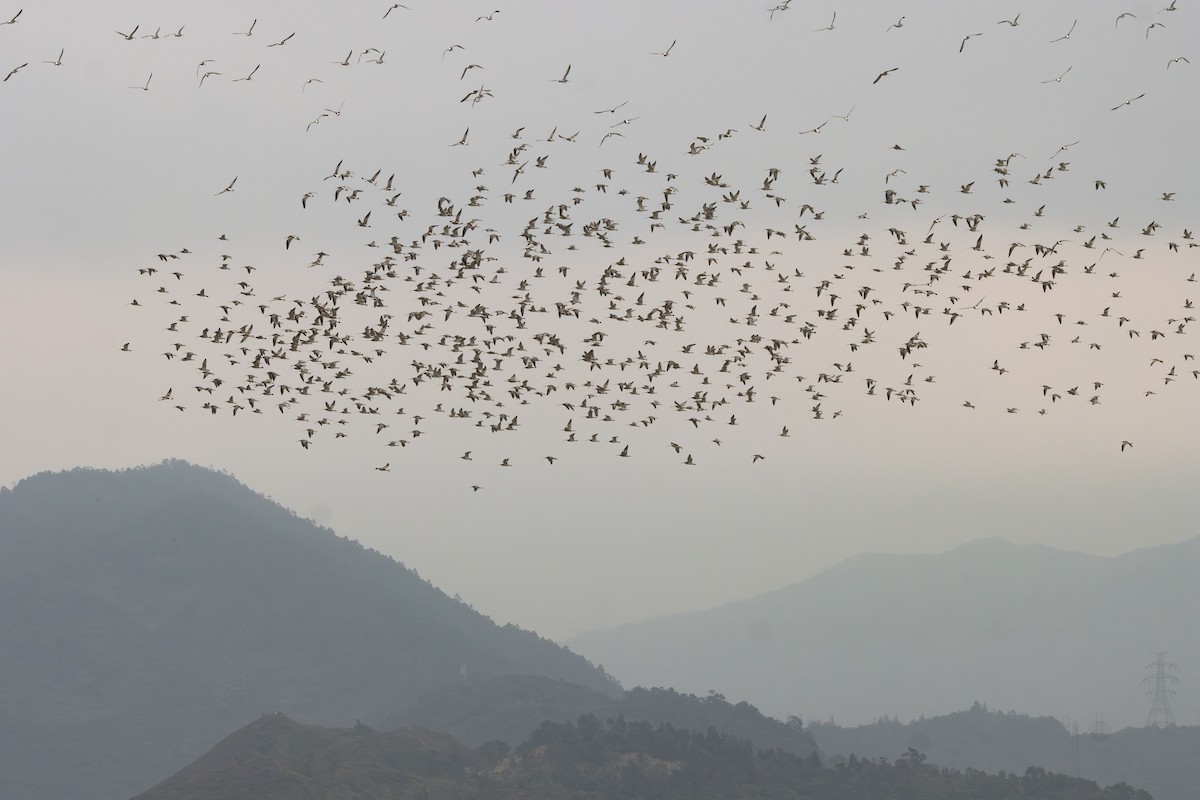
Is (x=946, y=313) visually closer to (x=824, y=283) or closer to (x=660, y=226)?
(x=824, y=283)

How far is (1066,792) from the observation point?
5645 inches

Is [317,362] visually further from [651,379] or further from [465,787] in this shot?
[465,787]

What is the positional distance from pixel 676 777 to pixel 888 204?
99.7m

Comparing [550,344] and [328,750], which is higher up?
[550,344]

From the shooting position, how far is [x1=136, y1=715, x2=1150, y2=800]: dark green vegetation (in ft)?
470

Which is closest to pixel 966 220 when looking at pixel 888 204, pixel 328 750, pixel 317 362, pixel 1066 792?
pixel 888 204

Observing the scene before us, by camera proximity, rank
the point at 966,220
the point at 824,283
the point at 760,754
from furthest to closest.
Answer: the point at 760,754, the point at 824,283, the point at 966,220

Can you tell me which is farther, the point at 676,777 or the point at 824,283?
the point at 676,777

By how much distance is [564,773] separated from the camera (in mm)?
151625

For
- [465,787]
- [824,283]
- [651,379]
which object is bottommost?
[465,787]

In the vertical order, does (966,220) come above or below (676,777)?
above

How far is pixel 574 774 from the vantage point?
151250 millimetres

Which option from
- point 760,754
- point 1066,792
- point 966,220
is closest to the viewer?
point 966,220

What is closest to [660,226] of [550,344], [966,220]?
[550,344]
